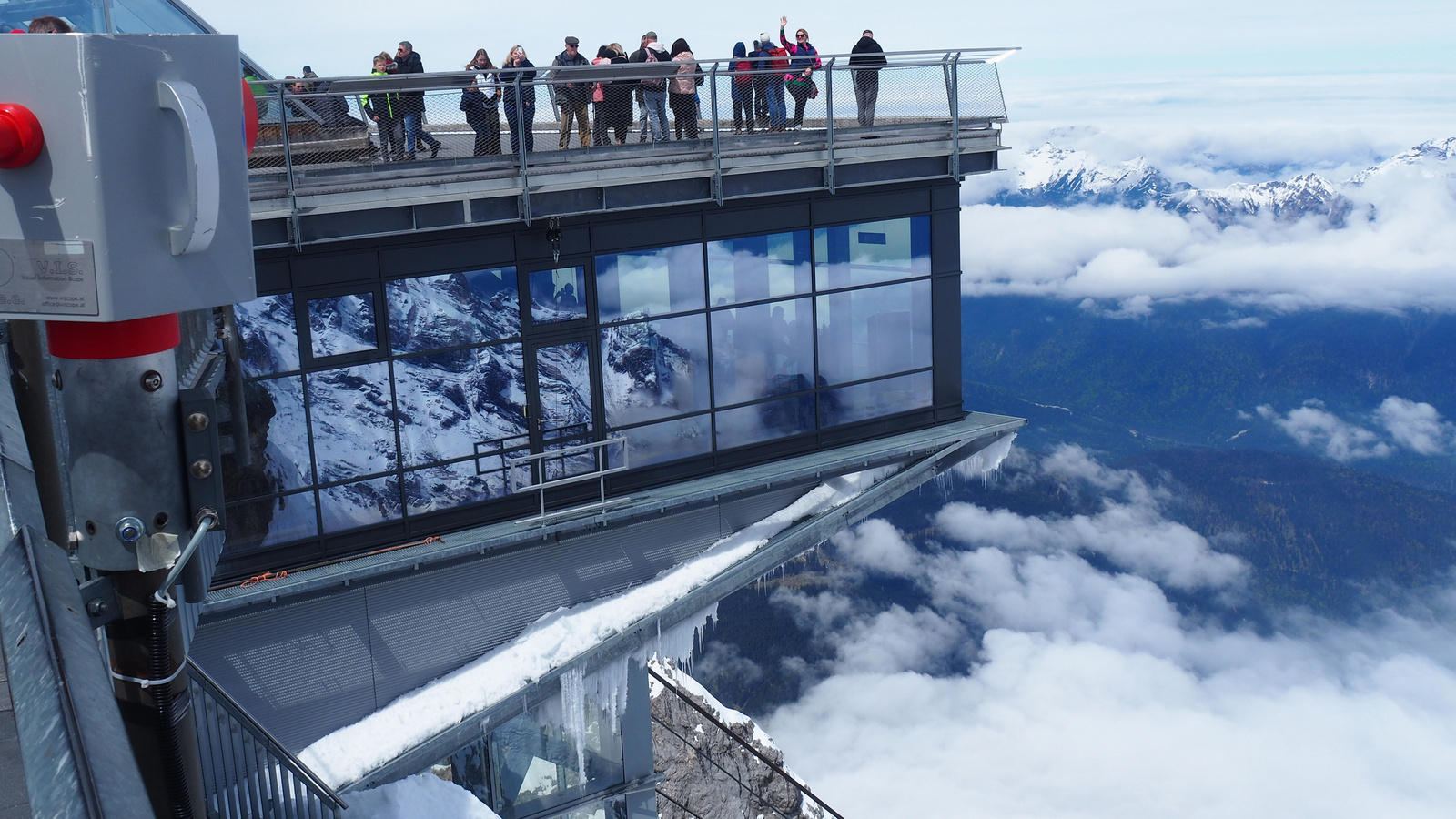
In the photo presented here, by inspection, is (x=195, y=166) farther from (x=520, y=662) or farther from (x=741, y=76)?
(x=741, y=76)

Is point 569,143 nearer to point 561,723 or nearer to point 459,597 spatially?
point 459,597

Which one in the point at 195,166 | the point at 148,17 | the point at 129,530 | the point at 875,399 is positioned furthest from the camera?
the point at 875,399

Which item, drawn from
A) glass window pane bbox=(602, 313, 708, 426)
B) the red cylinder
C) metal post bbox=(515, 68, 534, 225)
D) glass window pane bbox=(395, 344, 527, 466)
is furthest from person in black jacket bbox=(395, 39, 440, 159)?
the red cylinder

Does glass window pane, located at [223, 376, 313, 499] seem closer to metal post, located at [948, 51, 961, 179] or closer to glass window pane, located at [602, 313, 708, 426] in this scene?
glass window pane, located at [602, 313, 708, 426]

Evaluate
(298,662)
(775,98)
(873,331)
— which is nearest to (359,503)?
(298,662)

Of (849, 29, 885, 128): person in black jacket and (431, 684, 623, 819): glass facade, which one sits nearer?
(849, 29, 885, 128): person in black jacket
